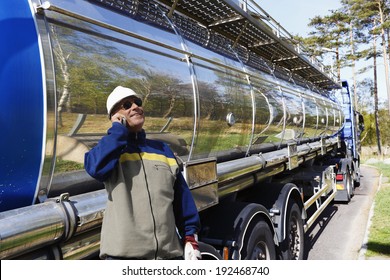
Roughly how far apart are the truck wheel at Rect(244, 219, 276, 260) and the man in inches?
59.9

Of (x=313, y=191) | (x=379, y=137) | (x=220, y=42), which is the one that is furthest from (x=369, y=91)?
(x=220, y=42)

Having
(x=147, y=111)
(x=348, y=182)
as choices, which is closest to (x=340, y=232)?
(x=348, y=182)

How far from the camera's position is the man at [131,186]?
5.70ft

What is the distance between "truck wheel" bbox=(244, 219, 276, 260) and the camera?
3.33 m

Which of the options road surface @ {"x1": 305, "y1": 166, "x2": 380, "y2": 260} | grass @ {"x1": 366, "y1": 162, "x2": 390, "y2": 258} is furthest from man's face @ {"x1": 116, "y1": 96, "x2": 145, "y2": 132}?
grass @ {"x1": 366, "y1": 162, "x2": 390, "y2": 258}

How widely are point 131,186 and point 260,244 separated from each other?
2.15 metres

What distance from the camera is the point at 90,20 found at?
1917 millimetres

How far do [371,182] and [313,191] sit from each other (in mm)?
8263

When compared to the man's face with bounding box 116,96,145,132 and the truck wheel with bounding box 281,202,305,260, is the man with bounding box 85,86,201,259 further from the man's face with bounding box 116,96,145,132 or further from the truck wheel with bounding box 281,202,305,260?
the truck wheel with bounding box 281,202,305,260

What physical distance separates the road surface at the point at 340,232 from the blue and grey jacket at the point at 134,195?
4.31 meters

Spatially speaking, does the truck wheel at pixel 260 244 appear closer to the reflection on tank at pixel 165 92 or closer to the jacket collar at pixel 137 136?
the reflection on tank at pixel 165 92

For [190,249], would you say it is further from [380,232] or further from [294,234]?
[380,232]

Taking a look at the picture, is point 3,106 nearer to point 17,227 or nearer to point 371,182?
point 17,227

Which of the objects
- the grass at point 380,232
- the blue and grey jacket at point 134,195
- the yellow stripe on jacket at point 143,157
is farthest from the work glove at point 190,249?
the grass at point 380,232
